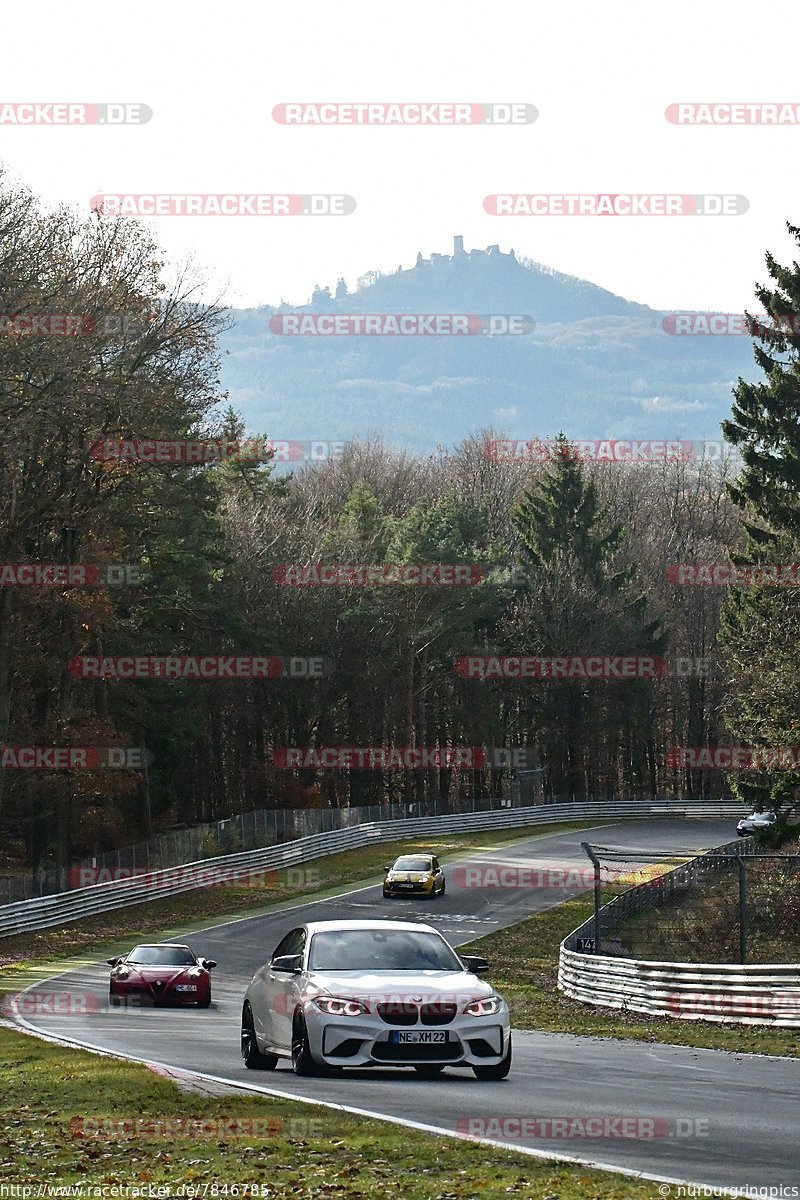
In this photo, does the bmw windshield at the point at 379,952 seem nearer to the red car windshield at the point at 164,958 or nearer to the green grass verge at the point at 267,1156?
the green grass verge at the point at 267,1156

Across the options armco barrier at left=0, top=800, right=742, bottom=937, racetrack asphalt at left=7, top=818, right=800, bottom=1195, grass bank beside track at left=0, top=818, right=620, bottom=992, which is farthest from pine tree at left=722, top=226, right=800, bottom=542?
racetrack asphalt at left=7, top=818, right=800, bottom=1195

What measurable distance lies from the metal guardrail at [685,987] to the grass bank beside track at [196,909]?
453 inches

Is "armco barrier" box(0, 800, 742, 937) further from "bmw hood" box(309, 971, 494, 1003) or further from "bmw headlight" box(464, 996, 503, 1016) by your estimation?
"bmw headlight" box(464, 996, 503, 1016)

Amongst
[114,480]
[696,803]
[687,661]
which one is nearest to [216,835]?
[114,480]

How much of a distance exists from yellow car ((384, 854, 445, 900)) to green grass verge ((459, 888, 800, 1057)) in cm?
473

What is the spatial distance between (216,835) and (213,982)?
23531 millimetres

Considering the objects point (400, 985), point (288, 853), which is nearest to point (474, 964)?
point (400, 985)

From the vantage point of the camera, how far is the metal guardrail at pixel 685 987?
2078cm

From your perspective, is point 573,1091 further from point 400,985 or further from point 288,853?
point 288,853

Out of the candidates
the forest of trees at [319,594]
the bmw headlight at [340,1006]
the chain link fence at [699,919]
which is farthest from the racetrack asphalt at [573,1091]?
the forest of trees at [319,594]

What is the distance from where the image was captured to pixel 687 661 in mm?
86500

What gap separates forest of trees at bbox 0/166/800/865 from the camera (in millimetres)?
42438

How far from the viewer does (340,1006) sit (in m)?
13.4

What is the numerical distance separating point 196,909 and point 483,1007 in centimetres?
3477
